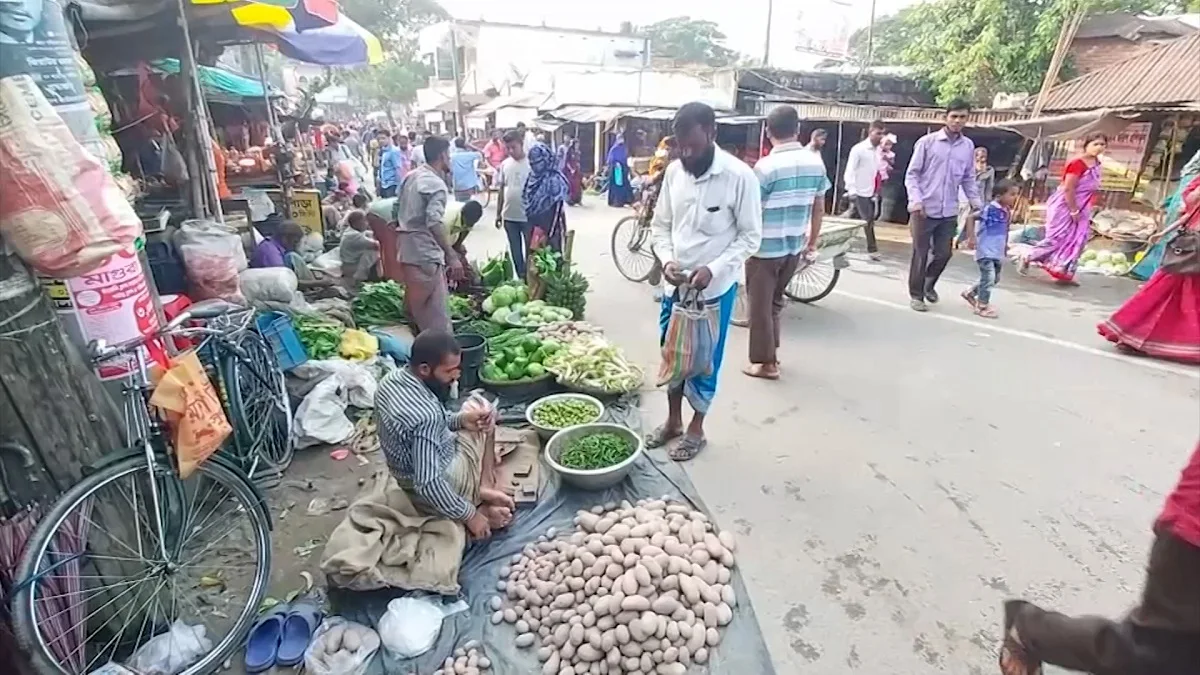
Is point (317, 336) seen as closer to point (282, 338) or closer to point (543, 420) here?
point (282, 338)

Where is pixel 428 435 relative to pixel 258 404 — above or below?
above

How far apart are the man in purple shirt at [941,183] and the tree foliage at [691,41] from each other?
39.4 meters

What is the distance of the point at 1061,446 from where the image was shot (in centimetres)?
408

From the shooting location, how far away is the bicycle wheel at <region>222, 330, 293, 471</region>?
3580mm

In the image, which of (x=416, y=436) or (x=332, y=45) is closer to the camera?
(x=416, y=436)

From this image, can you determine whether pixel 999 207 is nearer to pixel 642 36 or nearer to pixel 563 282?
pixel 563 282

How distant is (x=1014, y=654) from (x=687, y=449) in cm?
210

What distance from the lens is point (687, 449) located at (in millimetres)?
4023

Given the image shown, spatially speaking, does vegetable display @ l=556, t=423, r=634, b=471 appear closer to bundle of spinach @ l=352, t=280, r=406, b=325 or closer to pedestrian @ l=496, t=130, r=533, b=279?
bundle of spinach @ l=352, t=280, r=406, b=325

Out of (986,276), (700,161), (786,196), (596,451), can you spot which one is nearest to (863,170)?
(986,276)

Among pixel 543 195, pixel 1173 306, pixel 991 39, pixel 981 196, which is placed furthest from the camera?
pixel 991 39

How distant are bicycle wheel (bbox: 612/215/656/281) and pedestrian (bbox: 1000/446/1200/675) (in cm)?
625

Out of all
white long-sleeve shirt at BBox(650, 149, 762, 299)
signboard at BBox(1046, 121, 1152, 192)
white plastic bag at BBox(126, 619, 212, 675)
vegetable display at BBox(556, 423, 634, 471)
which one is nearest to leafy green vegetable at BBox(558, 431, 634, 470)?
vegetable display at BBox(556, 423, 634, 471)

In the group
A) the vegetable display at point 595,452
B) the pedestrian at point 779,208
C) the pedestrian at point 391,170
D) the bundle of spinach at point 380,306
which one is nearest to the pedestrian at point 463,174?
→ the pedestrian at point 391,170
